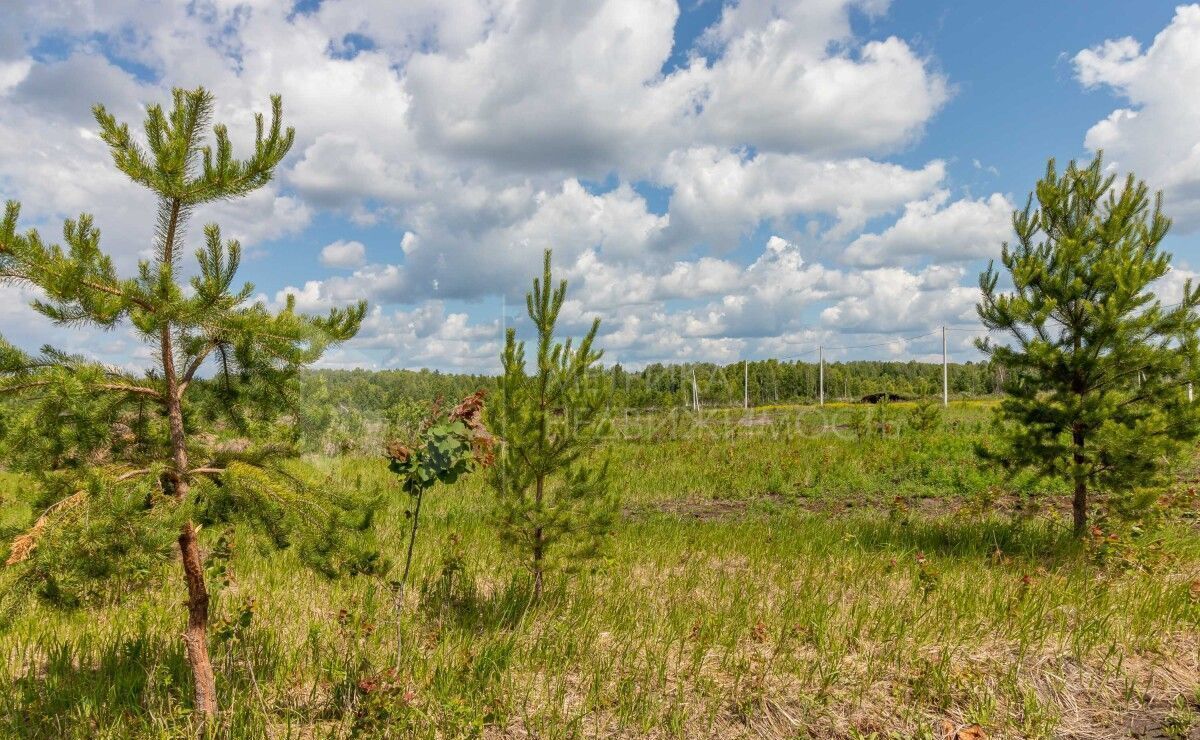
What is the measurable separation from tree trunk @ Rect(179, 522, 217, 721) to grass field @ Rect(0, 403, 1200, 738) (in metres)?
0.16

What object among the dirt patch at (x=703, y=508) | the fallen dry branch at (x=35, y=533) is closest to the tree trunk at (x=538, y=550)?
the fallen dry branch at (x=35, y=533)

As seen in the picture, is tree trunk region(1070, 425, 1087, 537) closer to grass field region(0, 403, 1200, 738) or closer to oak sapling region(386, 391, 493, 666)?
grass field region(0, 403, 1200, 738)

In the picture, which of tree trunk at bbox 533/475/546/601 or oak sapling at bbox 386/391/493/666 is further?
tree trunk at bbox 533/475/546/601

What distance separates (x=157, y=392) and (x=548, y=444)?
281 centimetres

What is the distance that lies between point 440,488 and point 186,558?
29.0 ft

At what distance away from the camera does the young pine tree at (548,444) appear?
532 cm

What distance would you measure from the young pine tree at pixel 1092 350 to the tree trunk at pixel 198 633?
7.85 meters

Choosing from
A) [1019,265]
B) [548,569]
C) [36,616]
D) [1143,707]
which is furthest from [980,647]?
[36,616]

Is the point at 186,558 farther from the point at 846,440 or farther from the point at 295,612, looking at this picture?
the point at 846,440

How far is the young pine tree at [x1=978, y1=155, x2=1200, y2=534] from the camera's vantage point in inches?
265

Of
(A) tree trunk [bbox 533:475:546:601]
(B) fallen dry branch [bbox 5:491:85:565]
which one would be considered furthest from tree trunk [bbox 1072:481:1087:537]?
(B) fallen dry branch [bbox 5:491:85:565]

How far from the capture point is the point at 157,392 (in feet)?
11.2

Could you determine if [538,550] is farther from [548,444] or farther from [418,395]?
[418,395]

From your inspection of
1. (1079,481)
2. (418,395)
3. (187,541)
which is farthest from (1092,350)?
(418,395)
